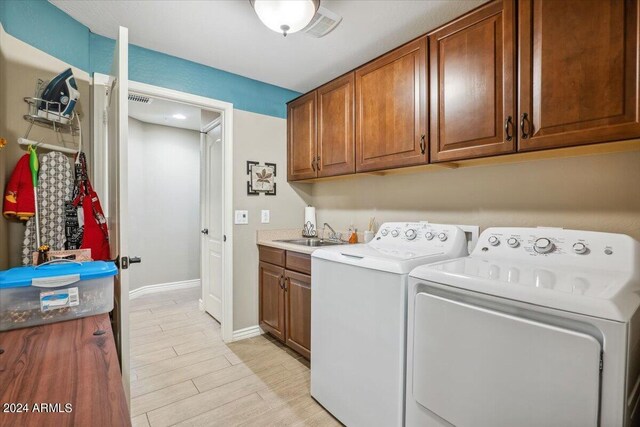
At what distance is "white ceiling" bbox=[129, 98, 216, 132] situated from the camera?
3.36 meters

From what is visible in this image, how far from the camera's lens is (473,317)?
3.66 ft

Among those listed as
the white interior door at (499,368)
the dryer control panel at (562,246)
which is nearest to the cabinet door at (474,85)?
the dryer control panel at (562,246)

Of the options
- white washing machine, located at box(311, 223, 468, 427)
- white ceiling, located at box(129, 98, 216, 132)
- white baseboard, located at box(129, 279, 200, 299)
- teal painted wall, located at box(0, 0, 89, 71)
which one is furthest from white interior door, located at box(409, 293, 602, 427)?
white baseboard, located at box(129, 279, 200, 299)

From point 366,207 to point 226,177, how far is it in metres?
1.30

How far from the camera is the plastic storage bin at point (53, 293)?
116 cm

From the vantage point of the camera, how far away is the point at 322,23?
1.92 metres

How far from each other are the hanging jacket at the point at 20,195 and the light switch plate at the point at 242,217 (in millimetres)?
1413

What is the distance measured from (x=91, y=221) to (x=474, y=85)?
7.49 ft

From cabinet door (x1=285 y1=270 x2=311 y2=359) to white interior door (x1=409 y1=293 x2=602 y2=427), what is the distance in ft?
3.53

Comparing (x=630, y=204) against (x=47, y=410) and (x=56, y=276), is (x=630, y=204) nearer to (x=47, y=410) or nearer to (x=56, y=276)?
(x=47, y=410)

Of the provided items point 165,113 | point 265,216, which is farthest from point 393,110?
point 165,113

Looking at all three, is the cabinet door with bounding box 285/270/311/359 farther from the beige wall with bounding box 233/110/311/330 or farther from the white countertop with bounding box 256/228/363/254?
the beige wall with bounding box 233/110/311/330

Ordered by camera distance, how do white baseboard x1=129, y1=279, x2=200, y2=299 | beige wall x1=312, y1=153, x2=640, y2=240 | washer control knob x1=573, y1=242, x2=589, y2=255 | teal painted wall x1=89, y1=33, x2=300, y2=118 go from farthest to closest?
1. white baseboard x1=129, y1=279, x2=200, y2=299
2. teal painted wall x1=89, y1=33, x2=300, y2=118
3. beige wall x1=312, y1=153, x2=640, y2=240
4. washer control knob x1=573, y1=242, x2=589, y2=255

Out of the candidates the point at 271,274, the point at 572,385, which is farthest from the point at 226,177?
the point at 572,385
